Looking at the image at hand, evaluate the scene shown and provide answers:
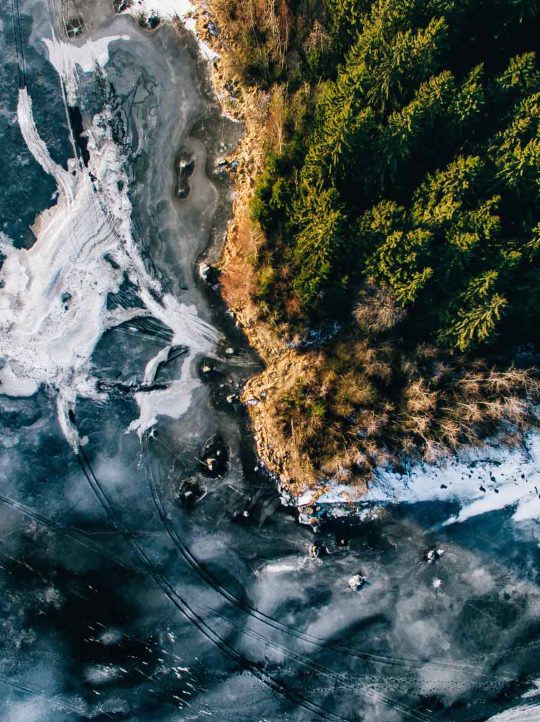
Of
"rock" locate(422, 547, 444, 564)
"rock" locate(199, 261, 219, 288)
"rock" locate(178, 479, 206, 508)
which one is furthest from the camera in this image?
"rock" locate(199, 261, 219, 288)

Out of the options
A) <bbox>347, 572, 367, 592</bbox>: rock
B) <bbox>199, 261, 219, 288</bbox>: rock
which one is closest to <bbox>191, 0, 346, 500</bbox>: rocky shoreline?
<bbox>199, 261, 219, 288</bbox>: rock

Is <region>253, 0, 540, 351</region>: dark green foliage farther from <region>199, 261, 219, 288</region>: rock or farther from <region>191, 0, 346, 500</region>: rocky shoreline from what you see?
<region>199, 261, 219, 288</region>: rock

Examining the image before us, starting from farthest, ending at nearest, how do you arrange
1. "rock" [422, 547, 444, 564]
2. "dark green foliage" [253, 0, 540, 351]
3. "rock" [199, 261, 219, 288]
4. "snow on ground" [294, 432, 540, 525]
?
"rock" [199, 261, 219, 288] < "rock" [422, 547, 444, 564] < "snow on ground" [294, 432, 540, 525] < "dark green foliage" [253, 0, 540, 351]

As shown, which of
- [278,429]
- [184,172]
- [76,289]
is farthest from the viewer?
[184,172]

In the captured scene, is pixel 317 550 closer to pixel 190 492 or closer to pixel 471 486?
pixel 190 492

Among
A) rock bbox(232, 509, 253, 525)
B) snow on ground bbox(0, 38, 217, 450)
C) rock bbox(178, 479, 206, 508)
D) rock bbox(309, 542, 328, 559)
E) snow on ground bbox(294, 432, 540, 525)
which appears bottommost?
rock bbox(309, 542, 328, 559)

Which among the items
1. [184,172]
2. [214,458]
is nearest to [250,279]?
[184,172]

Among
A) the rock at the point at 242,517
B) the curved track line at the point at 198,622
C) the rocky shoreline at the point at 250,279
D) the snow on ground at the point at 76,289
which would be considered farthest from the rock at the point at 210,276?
the rock at the point at 242,517

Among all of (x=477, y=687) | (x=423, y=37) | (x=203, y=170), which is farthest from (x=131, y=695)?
(x=423, y=37)
